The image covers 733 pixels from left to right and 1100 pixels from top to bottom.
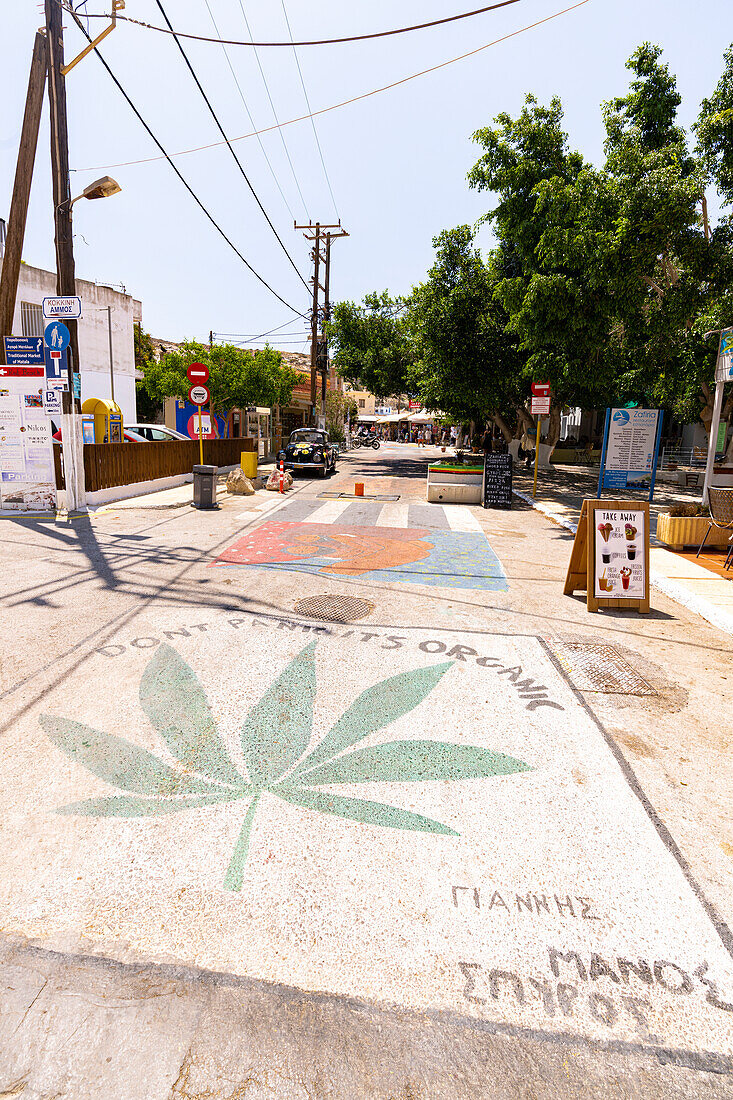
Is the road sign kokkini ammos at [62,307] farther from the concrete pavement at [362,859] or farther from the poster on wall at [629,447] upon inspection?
the poster on wall at [629,447]

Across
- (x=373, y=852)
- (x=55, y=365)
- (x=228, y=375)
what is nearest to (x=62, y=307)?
(x=55, y=365)

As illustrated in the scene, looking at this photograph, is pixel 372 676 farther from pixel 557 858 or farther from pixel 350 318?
pixel 350 318

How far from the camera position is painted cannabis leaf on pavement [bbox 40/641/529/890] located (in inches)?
137

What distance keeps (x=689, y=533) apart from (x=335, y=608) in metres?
6.86

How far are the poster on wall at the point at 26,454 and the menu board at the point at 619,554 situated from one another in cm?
1104

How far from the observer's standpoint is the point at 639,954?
2629mm

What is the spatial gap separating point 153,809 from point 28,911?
78cm

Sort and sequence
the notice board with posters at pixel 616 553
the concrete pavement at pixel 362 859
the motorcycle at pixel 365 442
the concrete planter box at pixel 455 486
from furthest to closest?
the motorcycle at pixel 365 442 < the concrete planter box at pixel 455 486 < the notice board with posters at pixel 616 553 < the concrete pavement at pixel 362 859

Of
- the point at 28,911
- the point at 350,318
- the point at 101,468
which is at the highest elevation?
the point at 350,318

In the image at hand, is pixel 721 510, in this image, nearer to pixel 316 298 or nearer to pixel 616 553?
pixel 616 553

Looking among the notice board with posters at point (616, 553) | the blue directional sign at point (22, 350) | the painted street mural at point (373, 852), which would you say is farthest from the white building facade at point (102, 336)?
the painted street mural at point (373, 852)

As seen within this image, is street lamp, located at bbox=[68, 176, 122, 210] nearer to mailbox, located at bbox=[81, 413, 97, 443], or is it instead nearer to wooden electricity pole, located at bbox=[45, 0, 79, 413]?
wooden electricity pole, located at bbox=[45, 0, 79, 413]

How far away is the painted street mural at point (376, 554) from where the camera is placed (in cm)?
886

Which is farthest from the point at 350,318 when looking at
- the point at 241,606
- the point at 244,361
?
the point at 241,606
